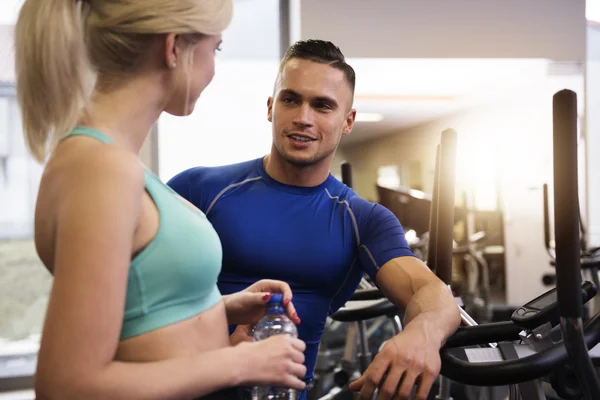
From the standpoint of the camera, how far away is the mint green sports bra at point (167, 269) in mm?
726

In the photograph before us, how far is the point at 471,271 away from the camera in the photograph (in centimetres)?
510

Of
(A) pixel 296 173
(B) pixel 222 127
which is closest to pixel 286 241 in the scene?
(A) pixel 296 173

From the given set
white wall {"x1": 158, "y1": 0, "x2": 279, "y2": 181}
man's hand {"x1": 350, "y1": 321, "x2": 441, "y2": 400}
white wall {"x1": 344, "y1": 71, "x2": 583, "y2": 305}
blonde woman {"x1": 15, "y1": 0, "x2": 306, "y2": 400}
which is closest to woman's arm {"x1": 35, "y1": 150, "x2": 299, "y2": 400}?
blonde woman {"x1": 15, "y1": 0, "x2": 306, "y2": 400}

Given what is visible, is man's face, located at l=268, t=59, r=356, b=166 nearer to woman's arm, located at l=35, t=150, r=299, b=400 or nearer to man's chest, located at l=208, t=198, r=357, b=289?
man's chest, located at l=208, t=198, r=357, b=289

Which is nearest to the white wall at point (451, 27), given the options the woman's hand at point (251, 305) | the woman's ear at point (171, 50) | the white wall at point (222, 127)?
the white wall at point (222, 127)

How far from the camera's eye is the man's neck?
1548 mm

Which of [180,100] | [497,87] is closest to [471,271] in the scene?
[497,87]

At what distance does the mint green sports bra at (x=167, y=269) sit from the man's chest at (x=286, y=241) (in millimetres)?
639

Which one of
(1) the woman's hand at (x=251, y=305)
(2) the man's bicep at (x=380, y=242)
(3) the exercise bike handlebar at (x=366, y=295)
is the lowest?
(3) the exercise bike handlebar at (x=366, y=295)

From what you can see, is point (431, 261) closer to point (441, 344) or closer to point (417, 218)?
point (441, 344)

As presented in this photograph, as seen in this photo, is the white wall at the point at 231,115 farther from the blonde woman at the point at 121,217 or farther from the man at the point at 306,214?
the blonde woman at the point at 121,217

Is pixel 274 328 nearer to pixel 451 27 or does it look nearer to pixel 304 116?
pixel 304 116

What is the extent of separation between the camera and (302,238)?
4.79 ft

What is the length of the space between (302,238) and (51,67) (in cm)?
84
